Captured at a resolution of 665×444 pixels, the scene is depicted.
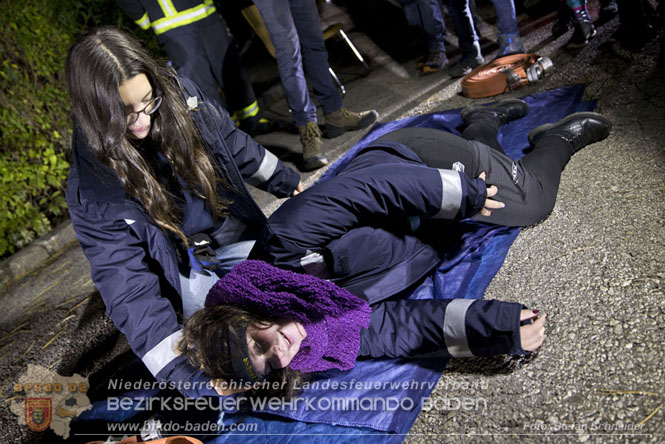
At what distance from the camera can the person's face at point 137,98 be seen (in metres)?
1.52

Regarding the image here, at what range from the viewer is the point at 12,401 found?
2232 millimetres

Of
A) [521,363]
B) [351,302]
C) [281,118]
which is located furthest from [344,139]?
[521,363]

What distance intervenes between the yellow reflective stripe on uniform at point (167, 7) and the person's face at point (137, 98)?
1.83 metres

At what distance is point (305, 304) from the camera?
4.92 feet

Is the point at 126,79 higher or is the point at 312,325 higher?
the point at 126,79

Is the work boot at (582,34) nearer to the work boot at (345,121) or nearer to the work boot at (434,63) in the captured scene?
the work boot at (434,63)

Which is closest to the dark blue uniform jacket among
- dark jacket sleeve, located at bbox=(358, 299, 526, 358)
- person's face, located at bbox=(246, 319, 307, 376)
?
dark jacket sleeve, located at bbox=(358, 299, 526, 358)

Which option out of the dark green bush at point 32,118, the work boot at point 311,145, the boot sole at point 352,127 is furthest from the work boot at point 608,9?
A: the dark green bush at point 32,118

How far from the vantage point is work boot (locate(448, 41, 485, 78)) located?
389 cm

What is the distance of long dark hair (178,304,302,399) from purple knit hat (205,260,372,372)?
44 mm

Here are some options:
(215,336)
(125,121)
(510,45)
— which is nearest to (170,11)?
(125,121)

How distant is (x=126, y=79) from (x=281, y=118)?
330cm

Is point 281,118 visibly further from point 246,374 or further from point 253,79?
point 246,374

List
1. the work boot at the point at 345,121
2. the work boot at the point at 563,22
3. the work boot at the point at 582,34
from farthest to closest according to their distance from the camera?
the work boot at the point at 563,22, the work boot at the point at 345,121, the work boot at the point at 582,34
